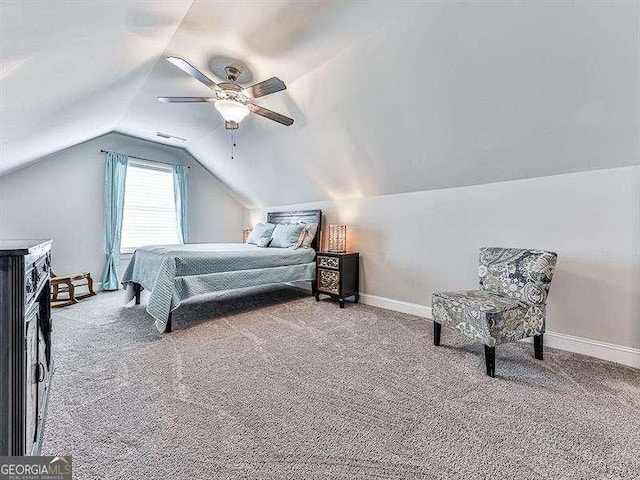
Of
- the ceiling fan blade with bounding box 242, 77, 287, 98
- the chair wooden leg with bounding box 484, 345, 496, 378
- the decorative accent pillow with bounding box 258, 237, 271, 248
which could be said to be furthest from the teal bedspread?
Answer: the chair wooden leg with bounding box 484, 345, 496, 378

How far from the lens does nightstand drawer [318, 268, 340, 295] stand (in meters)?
4.00

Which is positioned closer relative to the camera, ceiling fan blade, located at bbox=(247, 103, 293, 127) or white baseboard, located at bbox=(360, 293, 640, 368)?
white baseboard, located at bbox=(360, 293, 640, 368)

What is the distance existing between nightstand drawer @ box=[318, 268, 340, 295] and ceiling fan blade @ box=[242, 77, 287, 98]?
2.44 m

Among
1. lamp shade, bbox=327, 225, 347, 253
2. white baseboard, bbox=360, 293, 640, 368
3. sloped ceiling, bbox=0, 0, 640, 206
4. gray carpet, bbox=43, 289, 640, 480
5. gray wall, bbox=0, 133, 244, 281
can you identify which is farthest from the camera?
lamp shade, bbox=327, 225, 347, 253

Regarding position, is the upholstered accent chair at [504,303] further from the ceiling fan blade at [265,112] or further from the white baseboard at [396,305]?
the ceiling fan blade at [265,112]

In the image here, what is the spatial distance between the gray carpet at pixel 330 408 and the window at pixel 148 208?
8.72 feet

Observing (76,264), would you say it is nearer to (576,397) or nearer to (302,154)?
(302,154)

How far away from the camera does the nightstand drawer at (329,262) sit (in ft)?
13.2

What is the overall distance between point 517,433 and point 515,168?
233 centimetres

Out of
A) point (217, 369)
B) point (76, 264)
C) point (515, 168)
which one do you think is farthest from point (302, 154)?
point (76, 264)

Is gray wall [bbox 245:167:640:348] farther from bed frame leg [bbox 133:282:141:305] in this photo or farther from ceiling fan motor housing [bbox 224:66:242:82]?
bed frame leg [bbox 133:282:141:305]

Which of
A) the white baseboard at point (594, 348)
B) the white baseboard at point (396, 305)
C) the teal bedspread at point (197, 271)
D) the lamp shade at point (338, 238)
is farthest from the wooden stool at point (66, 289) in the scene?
the white baseboard at point (594, 348)

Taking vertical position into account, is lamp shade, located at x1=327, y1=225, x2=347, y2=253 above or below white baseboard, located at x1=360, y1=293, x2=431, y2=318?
above

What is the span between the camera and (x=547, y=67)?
2.06 meters
